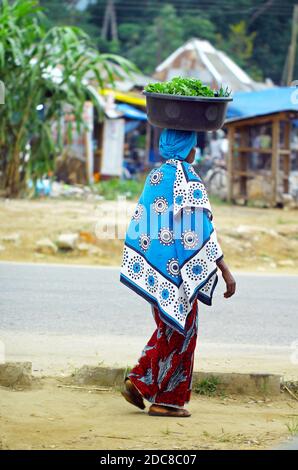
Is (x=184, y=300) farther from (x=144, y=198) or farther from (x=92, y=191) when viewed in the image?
(x=92, y=191)

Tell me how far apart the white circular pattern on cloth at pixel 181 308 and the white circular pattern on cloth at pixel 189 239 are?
0.97 ft

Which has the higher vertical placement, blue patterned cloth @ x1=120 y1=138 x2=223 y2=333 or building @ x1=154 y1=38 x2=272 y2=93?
building @ x1=154 y1=38 x2=272 y2=93

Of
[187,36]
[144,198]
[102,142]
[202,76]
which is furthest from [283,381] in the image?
[187,36]

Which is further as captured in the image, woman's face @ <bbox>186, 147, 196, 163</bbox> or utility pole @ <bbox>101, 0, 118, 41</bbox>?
utility pole @ <bbox>101, 0, 118, 41</bbox>

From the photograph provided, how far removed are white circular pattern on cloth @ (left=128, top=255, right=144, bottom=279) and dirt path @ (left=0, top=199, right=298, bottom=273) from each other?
7.24 metres

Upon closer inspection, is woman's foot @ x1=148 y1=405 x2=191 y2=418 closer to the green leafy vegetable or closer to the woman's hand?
the woman's hand

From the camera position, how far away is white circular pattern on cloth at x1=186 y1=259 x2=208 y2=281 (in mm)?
5422

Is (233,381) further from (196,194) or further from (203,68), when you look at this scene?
(203,68)

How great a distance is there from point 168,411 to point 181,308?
618mm

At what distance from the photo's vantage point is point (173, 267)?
543 cm

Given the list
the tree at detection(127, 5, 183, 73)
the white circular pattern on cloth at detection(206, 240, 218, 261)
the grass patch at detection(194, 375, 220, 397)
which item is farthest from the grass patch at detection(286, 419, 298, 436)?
the tree at detection(127, 5, 183, 73)

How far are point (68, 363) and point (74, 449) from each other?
226 cm

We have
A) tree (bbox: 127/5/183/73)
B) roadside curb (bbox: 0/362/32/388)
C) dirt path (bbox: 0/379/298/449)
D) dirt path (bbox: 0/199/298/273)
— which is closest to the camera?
dirt path (bbox: 0/379/298/449)

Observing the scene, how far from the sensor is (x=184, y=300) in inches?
214
